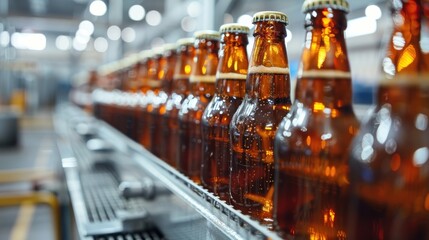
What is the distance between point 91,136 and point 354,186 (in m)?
1.78

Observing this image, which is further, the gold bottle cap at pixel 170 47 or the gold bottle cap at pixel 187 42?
the gold bottle cap at pixel 170 47

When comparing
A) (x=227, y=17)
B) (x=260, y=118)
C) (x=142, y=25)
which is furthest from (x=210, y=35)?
(x=142, y=25)

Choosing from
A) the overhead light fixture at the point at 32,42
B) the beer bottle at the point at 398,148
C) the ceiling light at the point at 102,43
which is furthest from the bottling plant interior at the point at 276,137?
the overhead light fixture at the point at 32,42

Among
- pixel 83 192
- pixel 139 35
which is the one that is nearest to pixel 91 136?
pixel 83 192

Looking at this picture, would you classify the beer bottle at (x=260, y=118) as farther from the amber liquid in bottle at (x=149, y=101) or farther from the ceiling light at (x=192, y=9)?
the ceiling light at (x=192, y=9)

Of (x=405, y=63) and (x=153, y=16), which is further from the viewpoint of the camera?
(x=153, y=16)

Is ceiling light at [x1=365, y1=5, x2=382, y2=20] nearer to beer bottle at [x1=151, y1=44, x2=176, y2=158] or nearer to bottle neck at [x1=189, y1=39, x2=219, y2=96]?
bottle neck at [x1=189, y1=39, x2=219, y2=96]

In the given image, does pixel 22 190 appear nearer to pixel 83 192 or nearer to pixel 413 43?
pixel 83 192

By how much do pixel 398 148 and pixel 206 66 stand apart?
19.8 inches

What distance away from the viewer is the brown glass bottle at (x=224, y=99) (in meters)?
0.65

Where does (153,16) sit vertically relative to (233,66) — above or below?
above

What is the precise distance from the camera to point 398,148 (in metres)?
0.34

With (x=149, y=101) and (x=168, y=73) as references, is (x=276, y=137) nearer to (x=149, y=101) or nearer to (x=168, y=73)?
(x=168, y=73)

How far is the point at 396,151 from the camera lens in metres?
0.34
